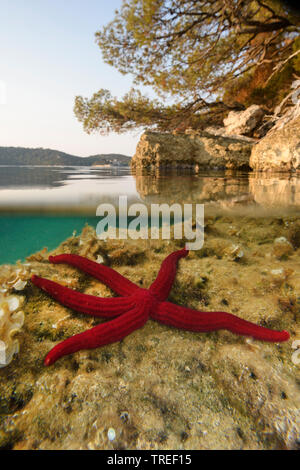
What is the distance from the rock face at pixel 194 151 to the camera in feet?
29.2

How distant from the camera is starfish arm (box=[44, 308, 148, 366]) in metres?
1.49

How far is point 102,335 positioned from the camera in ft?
5.27

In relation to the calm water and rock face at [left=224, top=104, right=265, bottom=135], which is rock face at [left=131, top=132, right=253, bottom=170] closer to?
rock face at [left=224, top=104, right=265, bottom=135]

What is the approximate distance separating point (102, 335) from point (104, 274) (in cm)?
79

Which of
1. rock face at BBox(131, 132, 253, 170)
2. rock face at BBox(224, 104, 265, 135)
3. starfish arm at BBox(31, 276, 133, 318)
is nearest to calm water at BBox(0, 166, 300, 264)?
rock face at BBox(131, 132, 253, 170)

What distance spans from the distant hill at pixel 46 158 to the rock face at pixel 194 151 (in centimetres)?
816

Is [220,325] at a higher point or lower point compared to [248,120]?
lower

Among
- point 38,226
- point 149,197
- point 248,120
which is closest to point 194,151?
point 248,120

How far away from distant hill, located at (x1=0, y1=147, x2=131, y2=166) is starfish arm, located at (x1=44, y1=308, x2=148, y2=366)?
16386 mm

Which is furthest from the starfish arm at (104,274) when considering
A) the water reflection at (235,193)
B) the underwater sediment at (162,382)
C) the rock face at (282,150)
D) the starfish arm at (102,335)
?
the rock face at (282,150)

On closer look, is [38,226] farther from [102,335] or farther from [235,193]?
[102,335]

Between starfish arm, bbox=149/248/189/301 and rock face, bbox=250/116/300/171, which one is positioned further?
rock face, bbox=250/116/300/171

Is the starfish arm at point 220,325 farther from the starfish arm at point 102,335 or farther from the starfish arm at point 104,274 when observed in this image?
the starfish arm at point 104,274

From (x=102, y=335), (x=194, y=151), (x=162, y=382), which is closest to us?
(x=162, y=382)
